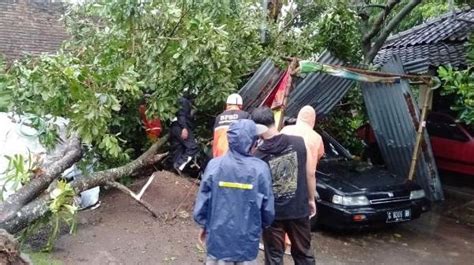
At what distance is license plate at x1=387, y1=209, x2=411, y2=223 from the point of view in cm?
744

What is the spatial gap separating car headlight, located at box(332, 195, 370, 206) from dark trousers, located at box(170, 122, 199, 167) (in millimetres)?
2524

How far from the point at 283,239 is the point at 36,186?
2.96 metres

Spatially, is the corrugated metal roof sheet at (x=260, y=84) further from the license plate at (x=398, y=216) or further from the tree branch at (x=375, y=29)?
the license plate at (x=398, y=216)

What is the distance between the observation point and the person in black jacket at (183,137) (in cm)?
844

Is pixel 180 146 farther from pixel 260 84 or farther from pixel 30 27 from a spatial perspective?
pixel 30 27

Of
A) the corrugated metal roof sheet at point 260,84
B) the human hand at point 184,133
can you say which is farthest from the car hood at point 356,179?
the human hand at point 184,133

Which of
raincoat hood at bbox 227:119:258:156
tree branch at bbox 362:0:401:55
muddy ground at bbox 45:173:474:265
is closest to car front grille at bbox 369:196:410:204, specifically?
muddy ground at bbox 45:173:474:265

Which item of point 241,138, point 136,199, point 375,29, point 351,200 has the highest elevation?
point 375,29

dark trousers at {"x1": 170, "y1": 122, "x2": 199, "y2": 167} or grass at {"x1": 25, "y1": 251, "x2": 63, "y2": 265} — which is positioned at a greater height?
dark trousers at {"x1": 170, "y1": 122, "x2": 199, "y2": 167}

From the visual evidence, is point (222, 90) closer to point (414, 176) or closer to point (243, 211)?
point (414, 176)

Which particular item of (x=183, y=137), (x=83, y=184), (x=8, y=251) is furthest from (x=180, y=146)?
(x=8, y=251)

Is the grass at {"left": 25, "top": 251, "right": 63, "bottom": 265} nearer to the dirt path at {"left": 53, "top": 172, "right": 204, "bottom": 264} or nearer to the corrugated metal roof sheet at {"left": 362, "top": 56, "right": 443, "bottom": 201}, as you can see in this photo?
the dirt path at {"left": 53, "top": 172, "right": 204, "bottom": 264}

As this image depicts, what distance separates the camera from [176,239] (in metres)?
6.71

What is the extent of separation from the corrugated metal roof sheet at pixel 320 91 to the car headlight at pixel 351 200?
5.99ft
